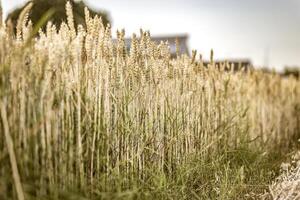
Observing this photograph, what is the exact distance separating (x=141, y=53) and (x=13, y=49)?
3.23ft

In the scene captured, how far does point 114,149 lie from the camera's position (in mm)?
2793

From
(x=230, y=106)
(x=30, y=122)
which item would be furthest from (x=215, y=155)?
(x=30, y=122)

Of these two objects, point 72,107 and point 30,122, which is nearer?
point 30,122

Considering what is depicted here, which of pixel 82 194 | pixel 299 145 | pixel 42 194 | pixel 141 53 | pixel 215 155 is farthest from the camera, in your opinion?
pixel 299 145

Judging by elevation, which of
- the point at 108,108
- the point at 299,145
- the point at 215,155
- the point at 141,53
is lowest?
the point at 299,145

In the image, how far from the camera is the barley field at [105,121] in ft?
7.33

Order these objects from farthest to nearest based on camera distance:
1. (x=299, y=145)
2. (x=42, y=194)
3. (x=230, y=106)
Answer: (x=299, y=145)
(x=230, y=106)
(x=42, y=194)

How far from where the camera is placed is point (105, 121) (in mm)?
2742

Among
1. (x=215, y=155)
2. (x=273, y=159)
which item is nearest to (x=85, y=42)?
(x=215, y=155)

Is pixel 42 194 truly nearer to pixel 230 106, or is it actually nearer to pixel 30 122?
pixel 30 122

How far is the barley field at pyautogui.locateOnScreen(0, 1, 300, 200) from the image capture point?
223 centimetres

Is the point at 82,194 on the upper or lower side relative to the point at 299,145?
upper

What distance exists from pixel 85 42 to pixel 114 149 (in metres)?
0.56

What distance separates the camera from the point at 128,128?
281 cm
